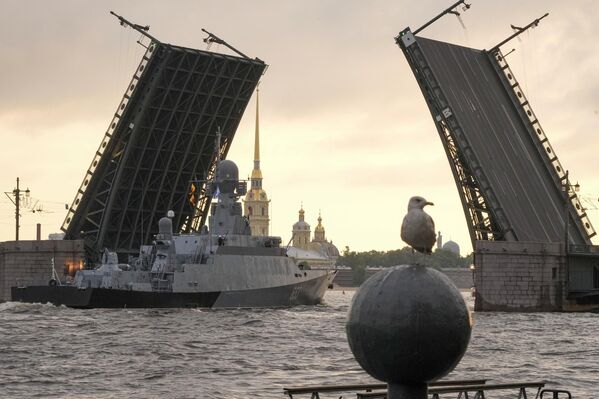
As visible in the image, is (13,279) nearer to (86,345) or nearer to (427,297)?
(86,345)

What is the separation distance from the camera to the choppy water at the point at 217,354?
60.7ft

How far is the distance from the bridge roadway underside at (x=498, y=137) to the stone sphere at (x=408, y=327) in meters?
33.7

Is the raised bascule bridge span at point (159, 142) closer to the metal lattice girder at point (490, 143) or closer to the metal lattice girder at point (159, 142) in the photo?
the metal lattice girder at point (159, 142)

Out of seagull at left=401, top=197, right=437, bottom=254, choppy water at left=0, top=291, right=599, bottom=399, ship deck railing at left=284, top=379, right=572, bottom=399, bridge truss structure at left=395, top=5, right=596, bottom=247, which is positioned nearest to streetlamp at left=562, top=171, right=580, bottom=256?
bridge truss structure at left=395, top=5, right=596, bottom=247

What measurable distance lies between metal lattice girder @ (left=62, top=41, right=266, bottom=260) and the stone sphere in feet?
111

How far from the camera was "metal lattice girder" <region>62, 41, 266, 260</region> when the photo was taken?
40719mm

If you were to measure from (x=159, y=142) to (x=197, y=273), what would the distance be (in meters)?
5.47

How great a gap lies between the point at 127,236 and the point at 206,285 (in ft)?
16.6

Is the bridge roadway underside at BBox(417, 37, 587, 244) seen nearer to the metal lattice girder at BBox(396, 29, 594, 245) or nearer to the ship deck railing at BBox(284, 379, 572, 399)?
the metal lattice girder at BBox(396, 29, 594, 245)

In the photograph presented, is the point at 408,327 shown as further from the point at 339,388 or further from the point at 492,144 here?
the point at 492,144

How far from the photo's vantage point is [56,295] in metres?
44.8

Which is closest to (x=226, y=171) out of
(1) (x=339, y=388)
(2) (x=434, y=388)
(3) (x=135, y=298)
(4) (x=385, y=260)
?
(3) (x=135, y=298)

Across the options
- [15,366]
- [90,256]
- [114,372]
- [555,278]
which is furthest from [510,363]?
[90,256]

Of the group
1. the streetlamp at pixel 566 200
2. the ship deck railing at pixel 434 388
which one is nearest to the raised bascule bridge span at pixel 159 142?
the streetlamp at pixel 566 200
